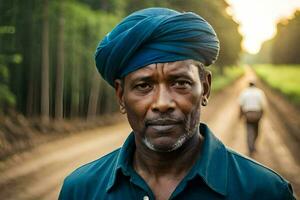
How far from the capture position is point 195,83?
2.39 metres

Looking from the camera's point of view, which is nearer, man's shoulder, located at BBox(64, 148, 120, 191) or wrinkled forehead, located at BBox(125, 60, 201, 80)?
wrinkled forehead, located at BBox(125, 60, 201, 80)

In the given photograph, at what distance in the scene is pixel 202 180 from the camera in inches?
90.6

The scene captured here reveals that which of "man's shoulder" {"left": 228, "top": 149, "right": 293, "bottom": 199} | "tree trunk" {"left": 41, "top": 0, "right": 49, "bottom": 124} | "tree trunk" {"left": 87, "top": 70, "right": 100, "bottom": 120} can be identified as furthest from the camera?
"tree trunk" {"left": 87, "top": 70, "right": 100, "bottom": 120}

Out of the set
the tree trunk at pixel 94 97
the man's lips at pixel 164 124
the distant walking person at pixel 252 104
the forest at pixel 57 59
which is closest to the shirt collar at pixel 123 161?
the man's lips at pixel 164 124

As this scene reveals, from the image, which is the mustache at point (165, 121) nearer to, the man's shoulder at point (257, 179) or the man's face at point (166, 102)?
the man's face at point (166, 102)

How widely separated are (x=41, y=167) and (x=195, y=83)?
1098 centimetres

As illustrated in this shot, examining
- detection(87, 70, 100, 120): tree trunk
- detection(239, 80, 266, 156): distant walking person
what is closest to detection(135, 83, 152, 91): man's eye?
detection(239, 80, 266, 156): distant walking person

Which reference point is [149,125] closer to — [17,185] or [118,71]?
[118,71]

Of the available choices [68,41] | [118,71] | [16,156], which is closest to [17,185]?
[16,156]

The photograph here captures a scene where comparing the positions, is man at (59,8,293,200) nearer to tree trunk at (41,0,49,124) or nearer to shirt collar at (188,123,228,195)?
shirt collar at (188,123,228,195)

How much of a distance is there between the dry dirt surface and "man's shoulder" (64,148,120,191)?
758 cm

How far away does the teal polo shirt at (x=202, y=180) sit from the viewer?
2.26 m

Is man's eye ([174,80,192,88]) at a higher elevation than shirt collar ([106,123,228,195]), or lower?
higher

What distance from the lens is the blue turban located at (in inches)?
90.8
